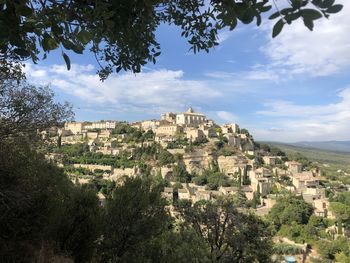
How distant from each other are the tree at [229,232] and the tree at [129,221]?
1.64 metres

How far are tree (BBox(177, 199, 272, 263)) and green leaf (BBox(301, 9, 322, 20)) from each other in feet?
26.4

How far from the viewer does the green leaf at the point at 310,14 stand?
4.18 feet

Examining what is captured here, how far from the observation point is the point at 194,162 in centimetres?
5562

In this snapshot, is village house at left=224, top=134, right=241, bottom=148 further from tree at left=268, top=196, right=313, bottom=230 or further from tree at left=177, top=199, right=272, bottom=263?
tree at left=177, top=199, right=272, bottom=263

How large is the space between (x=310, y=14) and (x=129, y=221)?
7371 mm

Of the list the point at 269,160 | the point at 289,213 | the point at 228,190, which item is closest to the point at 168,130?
the point at 269,160

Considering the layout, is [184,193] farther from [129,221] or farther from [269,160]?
[129,221]

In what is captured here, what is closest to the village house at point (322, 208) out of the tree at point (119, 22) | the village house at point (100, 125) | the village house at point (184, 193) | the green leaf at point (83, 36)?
the village house at point (184, 193)

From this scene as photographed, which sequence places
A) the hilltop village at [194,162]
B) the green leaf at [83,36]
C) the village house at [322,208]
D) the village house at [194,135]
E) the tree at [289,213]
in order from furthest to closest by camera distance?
the village house at [194,135], the hilltop village at [194,162], the village house at [322,208], the tree at [289,213], the green leaf at [83,36]

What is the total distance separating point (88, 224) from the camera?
24.1ft

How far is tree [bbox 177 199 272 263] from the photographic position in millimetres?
9062

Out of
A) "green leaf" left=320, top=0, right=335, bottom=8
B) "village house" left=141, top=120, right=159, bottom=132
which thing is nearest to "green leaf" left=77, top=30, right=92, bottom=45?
"green leaf" left=320, top=0, right=335, bottom=8

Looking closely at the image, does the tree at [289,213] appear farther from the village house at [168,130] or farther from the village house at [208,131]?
the village house at [168,130]

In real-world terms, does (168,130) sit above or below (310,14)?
above
